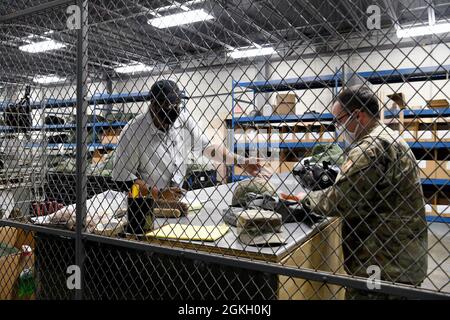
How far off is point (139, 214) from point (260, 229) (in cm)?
50

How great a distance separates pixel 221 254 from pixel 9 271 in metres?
1.63

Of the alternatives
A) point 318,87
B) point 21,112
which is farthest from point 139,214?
point 318,87

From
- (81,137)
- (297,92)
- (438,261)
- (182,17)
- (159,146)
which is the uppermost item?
(297,92)

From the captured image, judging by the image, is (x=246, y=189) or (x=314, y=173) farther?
(x=246, y=189)

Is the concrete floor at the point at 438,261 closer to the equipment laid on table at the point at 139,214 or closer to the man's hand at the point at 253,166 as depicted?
the man's hand at the point at 253,166

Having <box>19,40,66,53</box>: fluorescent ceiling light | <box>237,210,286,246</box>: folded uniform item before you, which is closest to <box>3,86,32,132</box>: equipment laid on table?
<box>19,40,66,53</box>: fluorescent ceiling light

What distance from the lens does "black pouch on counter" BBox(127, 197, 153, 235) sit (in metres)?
1.42

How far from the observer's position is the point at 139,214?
1.42 meters

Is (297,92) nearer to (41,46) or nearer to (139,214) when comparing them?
(41,46)

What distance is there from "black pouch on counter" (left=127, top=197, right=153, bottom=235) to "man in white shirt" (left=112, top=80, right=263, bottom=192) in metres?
0.13

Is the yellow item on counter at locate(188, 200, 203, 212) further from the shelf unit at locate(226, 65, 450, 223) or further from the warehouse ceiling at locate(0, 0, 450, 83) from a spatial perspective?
the warehouse ceiling at locate(0, 0, 450, 83)

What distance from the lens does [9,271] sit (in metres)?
2.15
